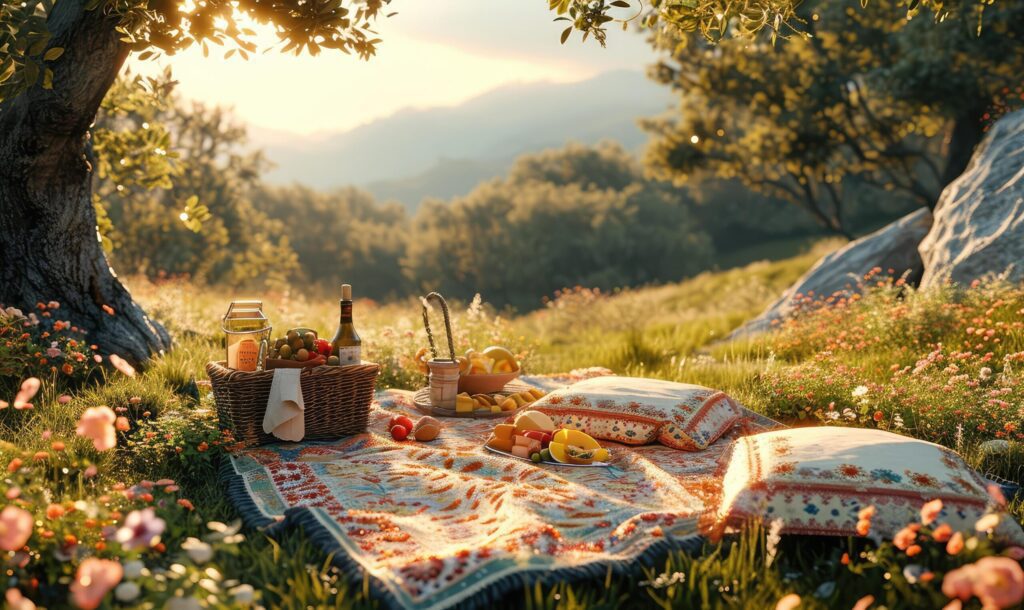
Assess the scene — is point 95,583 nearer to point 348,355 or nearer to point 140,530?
point 140,530

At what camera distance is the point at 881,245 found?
1159 centimetres

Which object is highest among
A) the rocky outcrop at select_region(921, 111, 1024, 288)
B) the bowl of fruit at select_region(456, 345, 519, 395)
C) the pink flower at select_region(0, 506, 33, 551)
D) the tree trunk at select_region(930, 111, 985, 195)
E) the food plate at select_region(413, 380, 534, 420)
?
the tree trunk at select_region(930, 111, 985, 195)

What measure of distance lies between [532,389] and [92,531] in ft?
12.0

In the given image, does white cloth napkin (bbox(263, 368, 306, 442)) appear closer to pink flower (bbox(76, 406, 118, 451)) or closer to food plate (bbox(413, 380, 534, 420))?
food plate (bbox(413, 380, 534, 420))

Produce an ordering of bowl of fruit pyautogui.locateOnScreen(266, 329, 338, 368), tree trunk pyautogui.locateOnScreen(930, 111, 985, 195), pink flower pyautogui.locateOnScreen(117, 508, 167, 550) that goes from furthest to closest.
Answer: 1. tree trunk pyautogui.locateOnScreen(930, 111, 985, 195)
2. bowl of fruit pyautogui.locateOnScreen(266, 329, 338, 368)
3. pink flower pyautogui.locateOnScreen(117, 508, 167, 550)

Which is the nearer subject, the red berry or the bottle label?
the bottle label

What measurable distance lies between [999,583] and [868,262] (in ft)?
33.9

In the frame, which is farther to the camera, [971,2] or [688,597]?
[971,2]

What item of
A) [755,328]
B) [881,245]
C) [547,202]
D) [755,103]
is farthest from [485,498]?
[547,202]

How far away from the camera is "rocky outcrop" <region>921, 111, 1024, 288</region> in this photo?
873cm

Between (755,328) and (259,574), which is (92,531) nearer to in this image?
(259,574)

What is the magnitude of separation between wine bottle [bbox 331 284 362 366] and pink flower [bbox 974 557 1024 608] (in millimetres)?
3822

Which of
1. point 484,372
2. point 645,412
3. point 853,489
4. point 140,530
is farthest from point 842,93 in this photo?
point 140,530

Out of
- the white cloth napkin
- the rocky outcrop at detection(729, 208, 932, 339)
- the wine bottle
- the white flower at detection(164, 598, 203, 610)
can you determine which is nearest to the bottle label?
the wine bottle
